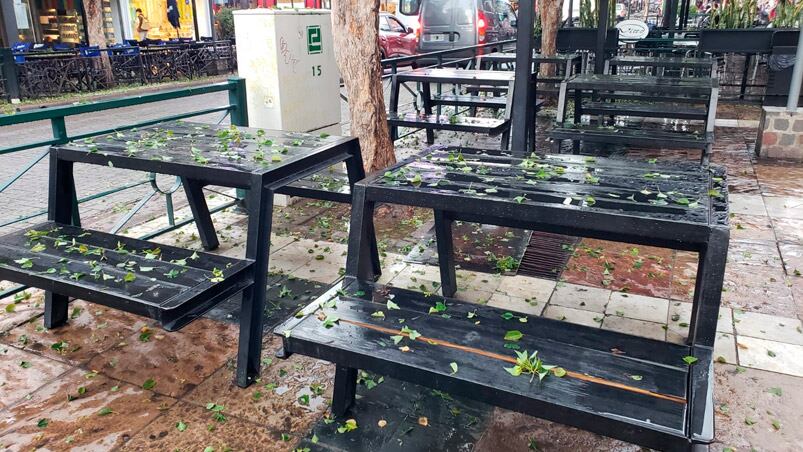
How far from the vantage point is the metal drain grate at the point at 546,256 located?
4195 millimetres

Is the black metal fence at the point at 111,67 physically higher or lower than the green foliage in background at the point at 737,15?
lower

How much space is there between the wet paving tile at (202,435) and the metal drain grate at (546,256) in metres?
2.14

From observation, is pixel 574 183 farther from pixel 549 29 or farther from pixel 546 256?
pixel 549 29

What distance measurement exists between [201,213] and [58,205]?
1.11 m

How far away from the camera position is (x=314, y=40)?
565cm

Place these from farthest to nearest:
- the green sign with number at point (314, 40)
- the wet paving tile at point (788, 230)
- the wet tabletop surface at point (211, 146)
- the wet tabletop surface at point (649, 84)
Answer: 1. the wet tabletop surface at point (649, 84)
2. the green sign with number at point (314, 40)
3. the wet paving tile at point (788, 230)
4. the wet tabletop surface at point (211, 146)

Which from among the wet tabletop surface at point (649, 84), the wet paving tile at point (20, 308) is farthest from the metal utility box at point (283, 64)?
the wet tabletop surface at point (649, 84)

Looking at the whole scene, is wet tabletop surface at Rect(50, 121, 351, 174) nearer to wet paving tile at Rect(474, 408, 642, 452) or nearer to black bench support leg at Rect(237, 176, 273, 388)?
black bench support leg at Rect(237, 176, 273, 388)

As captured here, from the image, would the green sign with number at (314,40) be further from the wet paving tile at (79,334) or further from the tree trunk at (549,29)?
the tree trunk at (549,29)

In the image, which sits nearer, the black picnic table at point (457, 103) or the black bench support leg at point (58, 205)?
the black bench support leg at point (58, 205)

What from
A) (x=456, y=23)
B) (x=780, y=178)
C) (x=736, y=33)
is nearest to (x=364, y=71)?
(x=780, y=178)

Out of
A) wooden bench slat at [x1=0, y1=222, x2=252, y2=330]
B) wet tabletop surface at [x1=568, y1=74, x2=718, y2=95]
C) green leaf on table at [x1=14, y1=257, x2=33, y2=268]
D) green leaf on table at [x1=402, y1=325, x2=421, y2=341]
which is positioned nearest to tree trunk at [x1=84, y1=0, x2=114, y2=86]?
wet tabletop surface at [x1=568, y1=74, x2=718, y2=95]

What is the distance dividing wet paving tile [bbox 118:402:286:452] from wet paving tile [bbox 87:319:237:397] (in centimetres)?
22

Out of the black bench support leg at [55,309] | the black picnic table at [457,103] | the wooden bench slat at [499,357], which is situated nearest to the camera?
the wooden bench slat at [499,357]
